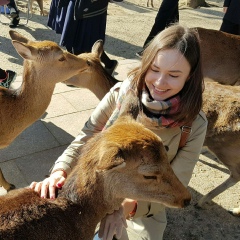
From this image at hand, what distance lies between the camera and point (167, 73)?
2.58m

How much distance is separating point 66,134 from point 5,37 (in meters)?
4.75

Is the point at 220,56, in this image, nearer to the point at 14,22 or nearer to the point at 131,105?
the point at 131,105

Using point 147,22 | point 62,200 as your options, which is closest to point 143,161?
point 62,200

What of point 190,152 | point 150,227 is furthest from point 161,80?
point 150,227

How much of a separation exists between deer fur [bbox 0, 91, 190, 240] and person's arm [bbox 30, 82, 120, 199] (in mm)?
84

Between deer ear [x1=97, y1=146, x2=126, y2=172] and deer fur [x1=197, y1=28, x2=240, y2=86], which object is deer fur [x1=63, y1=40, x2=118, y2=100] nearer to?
deer fur [x1=197, y1=28, x2=240, y2=86]

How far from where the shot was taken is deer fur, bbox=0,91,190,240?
2.11m

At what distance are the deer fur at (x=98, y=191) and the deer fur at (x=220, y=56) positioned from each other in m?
4.00

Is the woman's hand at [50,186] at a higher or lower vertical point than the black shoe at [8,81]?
higher

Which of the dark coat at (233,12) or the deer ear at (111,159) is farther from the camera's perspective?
the dark coat at (233,12)

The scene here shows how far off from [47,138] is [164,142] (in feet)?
8.56

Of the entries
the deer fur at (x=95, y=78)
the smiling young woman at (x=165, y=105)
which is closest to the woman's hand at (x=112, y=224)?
the smiling young woman at (x=165, y=105)

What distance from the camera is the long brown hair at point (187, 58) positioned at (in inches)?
101

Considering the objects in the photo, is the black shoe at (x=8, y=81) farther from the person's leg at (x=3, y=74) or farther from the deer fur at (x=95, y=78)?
the deer fur at (x=95, y=78)
